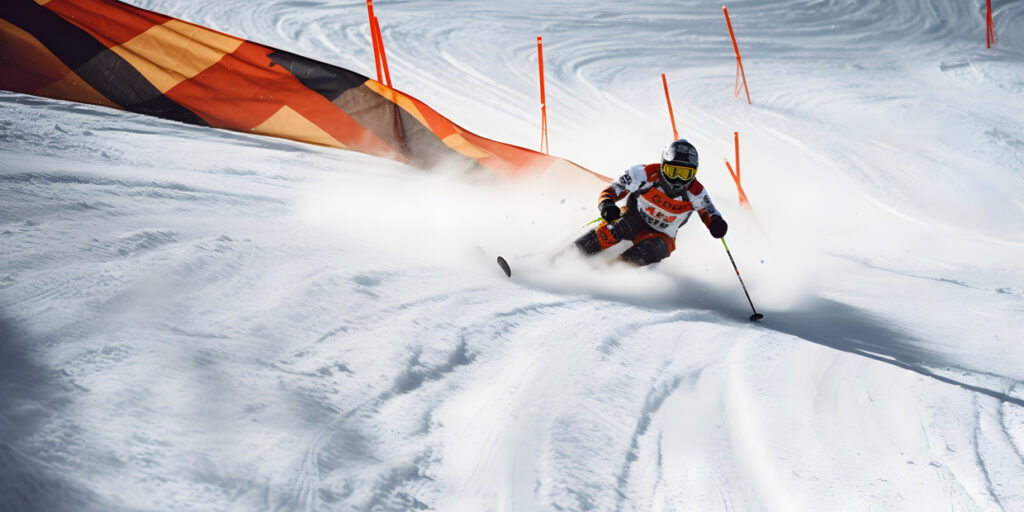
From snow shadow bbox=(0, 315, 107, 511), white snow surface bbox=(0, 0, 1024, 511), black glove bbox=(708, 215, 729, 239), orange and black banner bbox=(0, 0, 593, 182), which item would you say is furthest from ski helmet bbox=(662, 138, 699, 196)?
snow shadow bbox=(0, 315, 107, 511)

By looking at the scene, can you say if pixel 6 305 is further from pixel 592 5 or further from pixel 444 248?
pixel 592 5

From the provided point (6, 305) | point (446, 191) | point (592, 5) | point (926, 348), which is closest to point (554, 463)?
point (6, 305)

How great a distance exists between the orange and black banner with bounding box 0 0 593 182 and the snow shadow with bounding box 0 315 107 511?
16.6 ft

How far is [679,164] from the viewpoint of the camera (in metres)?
5.58

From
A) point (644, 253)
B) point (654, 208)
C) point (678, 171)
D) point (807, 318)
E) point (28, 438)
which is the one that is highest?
point (28, 438)

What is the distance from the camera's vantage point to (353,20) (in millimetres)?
13820

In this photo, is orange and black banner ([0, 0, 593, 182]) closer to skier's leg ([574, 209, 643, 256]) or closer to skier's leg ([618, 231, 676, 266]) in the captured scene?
skier's leg ([574, 209, 643, 256])

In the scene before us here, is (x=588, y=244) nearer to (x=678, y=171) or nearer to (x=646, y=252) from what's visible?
(x=646, y=252)

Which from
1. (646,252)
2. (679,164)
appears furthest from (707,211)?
(646,252)

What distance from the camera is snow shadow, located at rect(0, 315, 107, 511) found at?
1.75 m

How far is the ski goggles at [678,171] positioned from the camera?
18.4ft

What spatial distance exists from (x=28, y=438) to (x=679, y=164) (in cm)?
469

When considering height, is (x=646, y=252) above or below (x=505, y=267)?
below

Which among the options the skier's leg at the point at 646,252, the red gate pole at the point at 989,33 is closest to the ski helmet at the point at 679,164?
the skier's leg at the point at 646,252
